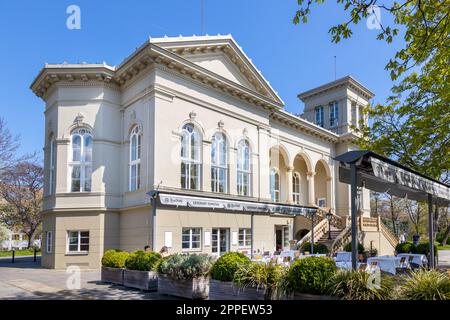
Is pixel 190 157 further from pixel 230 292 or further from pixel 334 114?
pixel 334 114

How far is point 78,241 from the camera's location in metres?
21.2

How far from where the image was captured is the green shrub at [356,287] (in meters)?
6.95

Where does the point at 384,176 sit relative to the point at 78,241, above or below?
above

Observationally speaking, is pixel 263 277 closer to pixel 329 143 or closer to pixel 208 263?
pixel 208 263

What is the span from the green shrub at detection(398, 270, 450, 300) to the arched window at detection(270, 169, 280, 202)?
24.3 m

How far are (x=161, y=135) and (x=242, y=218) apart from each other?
7.61 m

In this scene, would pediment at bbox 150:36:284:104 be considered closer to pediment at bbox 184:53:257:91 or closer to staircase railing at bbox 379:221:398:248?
pediment at bbox 184:53:257:91

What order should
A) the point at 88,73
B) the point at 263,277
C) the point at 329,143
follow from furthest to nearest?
the point at 329,143 → the point at 88,73 → the point at 263,277

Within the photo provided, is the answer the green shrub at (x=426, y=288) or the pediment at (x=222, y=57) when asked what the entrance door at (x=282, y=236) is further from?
the green shrub at (x=426, y=288)

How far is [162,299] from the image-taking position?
1092 centimetres

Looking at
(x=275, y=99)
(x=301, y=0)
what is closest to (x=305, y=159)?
(x=275, y=99)

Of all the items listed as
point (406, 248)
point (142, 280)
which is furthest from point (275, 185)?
point (142, 280)

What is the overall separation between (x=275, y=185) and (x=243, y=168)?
287 inches

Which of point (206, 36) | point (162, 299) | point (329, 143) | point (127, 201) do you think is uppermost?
point (206, 36)
